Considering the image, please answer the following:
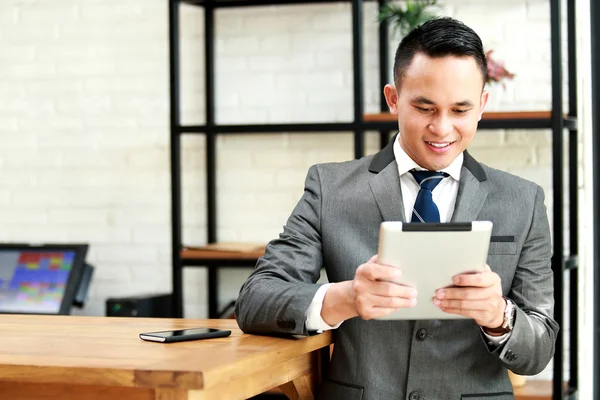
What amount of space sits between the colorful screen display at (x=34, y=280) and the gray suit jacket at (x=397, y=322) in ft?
6.44

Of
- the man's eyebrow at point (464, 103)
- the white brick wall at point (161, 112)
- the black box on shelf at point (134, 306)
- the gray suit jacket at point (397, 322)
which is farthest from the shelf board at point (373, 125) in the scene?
the man's eyebrow at point (464, 103)

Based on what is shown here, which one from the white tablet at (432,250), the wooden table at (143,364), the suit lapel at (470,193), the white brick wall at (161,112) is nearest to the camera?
the wooden table at (143,364)

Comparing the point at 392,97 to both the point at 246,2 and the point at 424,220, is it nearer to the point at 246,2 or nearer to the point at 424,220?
the point at 424,220

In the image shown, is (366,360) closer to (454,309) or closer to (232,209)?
(454,309)

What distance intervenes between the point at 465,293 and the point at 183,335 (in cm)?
56

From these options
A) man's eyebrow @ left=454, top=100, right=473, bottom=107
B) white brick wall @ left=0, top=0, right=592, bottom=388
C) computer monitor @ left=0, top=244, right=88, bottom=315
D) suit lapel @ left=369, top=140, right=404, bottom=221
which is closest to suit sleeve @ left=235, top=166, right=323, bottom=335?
suit lapel @ left=369, top=140, right=404, bottom=221

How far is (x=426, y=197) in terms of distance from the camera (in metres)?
2.16

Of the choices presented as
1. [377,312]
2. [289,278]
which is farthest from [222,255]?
[377,312]

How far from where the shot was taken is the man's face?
2.08m

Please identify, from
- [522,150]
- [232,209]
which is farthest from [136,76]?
[522,150]

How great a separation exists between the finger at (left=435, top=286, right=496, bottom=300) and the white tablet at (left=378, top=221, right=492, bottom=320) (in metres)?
0.01

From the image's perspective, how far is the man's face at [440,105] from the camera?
6.81 feet

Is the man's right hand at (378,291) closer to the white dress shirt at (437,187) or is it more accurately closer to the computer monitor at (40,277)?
the white dress shirt at (437,187)

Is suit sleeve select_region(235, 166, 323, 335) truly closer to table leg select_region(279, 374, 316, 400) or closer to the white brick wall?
table leg select_region(279, 374, 316, 400)
